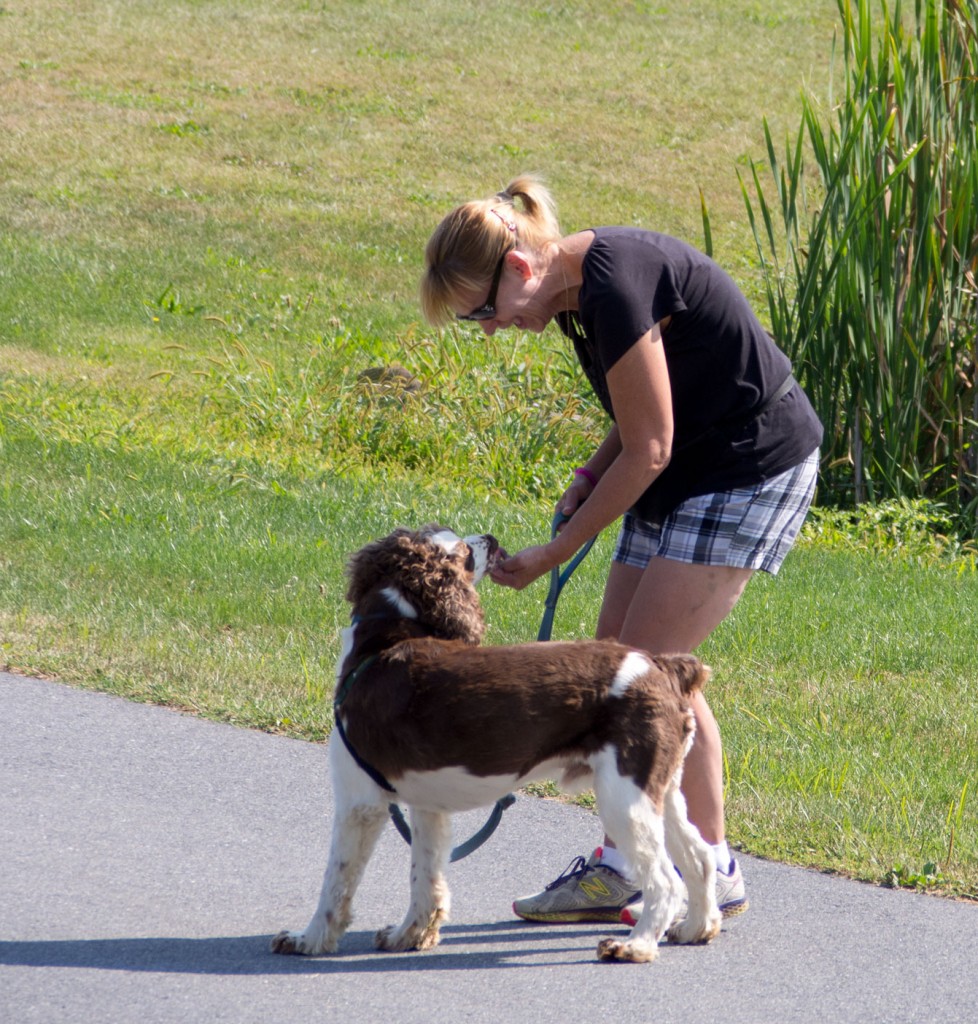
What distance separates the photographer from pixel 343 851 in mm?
3750

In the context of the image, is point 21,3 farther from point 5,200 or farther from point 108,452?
point 108,452

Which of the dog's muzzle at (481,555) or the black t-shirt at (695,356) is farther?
the dog's muzzle at (481,555)

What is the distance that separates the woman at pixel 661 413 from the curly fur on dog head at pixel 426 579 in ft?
0.60

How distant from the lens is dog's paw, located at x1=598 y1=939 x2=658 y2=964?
3.81 metres

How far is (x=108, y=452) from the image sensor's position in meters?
9.99

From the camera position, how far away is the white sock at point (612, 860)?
13.5 ft

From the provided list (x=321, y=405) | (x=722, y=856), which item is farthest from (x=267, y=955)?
(x=321, y=405)

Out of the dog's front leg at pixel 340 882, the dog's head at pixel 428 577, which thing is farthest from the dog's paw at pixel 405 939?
the dog's head at pixel 428 577

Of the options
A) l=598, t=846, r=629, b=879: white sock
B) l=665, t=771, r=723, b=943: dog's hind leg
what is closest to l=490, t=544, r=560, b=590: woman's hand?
l=665, t=771, r=723, b=943: dog's hind leg

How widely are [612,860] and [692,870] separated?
30 cm

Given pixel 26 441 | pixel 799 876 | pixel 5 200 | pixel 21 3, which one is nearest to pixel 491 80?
pixel 21 3

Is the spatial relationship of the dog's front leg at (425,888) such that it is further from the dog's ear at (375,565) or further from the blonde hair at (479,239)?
the blonde hair at (479,239)

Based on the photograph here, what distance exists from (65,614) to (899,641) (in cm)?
415

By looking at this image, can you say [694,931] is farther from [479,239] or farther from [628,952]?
[479,239]
